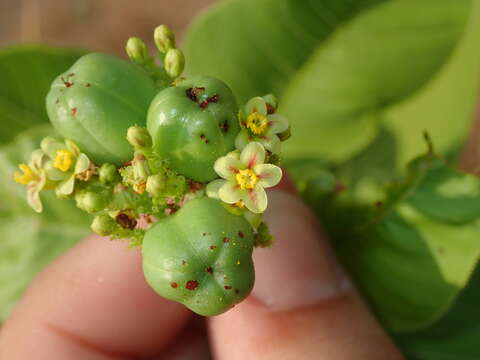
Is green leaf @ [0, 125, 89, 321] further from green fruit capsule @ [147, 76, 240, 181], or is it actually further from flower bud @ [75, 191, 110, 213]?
green fruit capsule @ [147, 76, 240, 181]

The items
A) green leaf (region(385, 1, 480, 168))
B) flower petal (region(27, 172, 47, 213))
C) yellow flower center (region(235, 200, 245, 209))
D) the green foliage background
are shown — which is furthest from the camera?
green leaf (region(385, 1, 480, 168))

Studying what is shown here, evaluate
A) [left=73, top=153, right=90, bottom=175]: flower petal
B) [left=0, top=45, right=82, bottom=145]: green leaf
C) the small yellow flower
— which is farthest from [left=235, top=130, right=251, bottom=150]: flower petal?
[left=0, top=45, right=82, bottom=145]: green leaf

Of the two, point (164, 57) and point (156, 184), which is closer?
point (156, 184)

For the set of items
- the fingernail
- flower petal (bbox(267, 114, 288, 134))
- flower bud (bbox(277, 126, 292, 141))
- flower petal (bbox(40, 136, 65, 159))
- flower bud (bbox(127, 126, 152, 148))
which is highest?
flower petal (bbox(267, 114, 288, 134))

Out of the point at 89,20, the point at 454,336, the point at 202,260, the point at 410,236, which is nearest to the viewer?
the point at 202,260

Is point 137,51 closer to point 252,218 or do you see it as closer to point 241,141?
point 241,141

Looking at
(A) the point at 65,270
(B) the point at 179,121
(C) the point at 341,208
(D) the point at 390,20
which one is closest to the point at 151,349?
(A) the point at 65,270

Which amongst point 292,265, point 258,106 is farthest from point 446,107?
point 258,106
